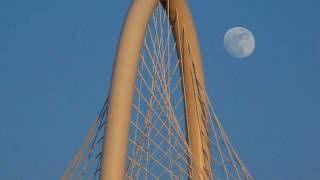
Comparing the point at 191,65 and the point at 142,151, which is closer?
the point at 142,151

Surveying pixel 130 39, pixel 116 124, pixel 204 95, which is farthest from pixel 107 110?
pixel 204 95

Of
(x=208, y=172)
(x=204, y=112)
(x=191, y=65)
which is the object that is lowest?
(x=208, y=172)

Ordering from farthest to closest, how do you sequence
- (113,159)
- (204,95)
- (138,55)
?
(204,95) → (138,55) → (113,159)

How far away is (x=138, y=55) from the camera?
15.6 metres

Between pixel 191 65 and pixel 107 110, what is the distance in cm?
442

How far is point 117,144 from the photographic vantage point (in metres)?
14.4

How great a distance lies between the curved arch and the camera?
14.4 m

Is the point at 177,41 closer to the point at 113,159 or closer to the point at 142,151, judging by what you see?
the point at 142,151

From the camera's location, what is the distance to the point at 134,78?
15211 mm

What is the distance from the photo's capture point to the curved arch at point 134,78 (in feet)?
Result: 47.4

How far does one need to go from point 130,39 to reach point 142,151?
2745 mm

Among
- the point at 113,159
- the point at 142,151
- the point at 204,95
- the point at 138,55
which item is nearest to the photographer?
the point at 113,159

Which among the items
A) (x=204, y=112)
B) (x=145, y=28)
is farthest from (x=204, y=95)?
(x=145, y=28)

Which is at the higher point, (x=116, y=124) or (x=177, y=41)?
(x=177, y=41)
